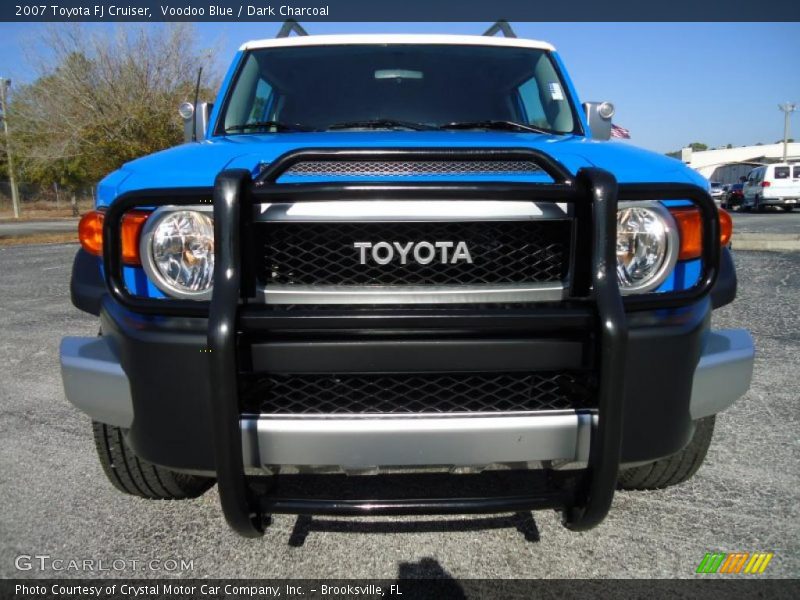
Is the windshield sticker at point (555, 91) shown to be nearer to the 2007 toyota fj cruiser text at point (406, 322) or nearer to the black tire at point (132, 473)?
the 2007 toyota fj cruiser text at point (406, 322)

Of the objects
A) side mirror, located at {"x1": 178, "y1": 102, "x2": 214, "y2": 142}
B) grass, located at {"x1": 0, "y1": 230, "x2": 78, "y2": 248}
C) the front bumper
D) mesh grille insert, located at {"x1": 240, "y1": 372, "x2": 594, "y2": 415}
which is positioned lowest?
grass, located at {"x1": 0, "y1": 230, "x2": 78, "y2": 248}

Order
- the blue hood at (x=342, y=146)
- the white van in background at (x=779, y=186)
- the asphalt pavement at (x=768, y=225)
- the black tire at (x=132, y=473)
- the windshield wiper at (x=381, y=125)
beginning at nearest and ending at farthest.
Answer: the blue hood at (x=342, y=146) < the black tire at (x=132, y=473) < the windshield wiper at (x=381, y=125) < the asphalt pavement at (x=768, y=225) < the white van in background at (x=779, y=186)

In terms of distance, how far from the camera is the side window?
3.28m

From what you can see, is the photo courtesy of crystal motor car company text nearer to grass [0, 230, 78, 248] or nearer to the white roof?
the white roof

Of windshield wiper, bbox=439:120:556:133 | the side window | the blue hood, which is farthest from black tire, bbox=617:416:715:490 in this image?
the side window

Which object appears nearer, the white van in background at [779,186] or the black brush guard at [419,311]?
the black brush guard at [419,311]

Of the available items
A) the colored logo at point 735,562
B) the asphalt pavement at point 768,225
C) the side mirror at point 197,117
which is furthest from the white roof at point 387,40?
the asphalt pavement at point 768,225

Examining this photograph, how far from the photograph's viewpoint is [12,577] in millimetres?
2098

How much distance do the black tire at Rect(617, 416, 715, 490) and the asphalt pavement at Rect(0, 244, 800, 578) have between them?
0.14m

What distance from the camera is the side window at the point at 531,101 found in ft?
10.8

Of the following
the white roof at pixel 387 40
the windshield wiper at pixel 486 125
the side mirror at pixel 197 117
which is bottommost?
the windshield wiper at pixel 486 125

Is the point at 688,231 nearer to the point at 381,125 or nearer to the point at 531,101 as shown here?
the point at 381,125

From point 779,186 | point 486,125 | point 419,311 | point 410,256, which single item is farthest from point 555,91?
point 779,186

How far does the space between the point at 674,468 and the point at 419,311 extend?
53.9 inches
